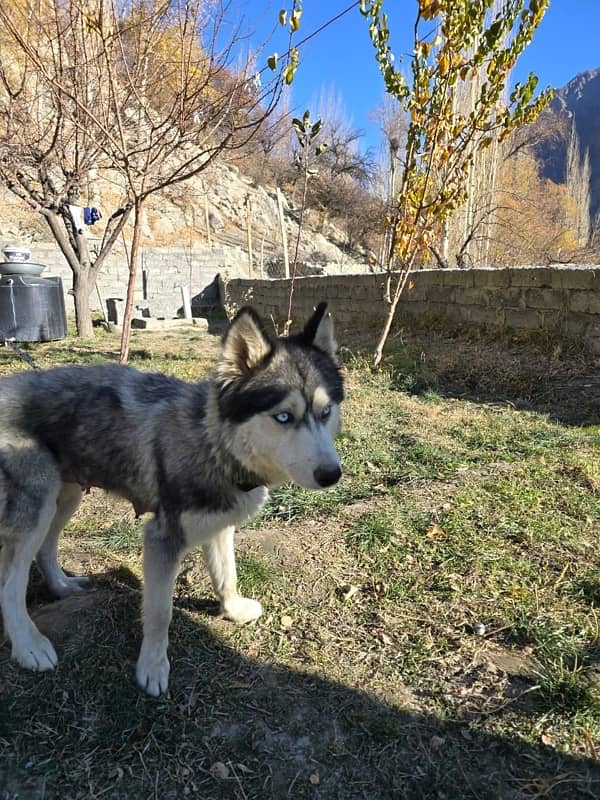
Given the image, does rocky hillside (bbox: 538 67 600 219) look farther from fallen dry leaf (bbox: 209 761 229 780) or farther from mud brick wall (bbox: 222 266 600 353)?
fallen dry leaf (bbox: 209 761 229 780)

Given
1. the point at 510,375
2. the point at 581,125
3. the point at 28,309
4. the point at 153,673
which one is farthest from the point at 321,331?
the point at 581,125

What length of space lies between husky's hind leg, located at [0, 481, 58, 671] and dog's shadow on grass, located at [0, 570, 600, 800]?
2.8 inches

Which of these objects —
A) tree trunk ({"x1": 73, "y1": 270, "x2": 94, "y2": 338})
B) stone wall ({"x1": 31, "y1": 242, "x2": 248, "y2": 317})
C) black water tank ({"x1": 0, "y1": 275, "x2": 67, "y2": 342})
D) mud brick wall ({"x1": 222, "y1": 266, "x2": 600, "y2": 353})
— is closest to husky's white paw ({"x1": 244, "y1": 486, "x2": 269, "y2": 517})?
mud brick wall ({"x1": 222, "y1": 266, "x2": 600, "y2": 353})

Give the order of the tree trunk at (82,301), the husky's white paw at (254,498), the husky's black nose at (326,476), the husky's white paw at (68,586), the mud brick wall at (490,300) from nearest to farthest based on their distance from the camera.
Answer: the husky's black nose at (326,476), the husky's white paw at (254,498), the husky's white paw at (68,586), the mud brick wall at (490,300), the tree trunk at (82,301)

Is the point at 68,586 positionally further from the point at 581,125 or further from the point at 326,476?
the point at 581,125

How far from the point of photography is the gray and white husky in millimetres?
2182

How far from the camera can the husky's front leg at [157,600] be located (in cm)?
216

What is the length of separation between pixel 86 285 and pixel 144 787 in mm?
11369

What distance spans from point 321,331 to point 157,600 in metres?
1.43

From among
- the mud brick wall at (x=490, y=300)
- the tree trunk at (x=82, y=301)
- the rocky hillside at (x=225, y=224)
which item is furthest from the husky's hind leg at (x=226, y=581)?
the rocky hillside at (x=225, y=224)

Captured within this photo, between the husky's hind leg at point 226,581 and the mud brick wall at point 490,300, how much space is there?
19.7ft

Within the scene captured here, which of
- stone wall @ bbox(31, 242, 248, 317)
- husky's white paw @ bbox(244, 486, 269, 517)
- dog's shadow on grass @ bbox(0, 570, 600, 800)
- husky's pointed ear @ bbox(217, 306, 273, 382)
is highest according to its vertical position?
stone wall @ bbox(31, 242, 248, 317)

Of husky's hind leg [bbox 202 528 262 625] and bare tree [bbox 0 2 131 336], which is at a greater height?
bare tree [bbox 0 2 131 336]

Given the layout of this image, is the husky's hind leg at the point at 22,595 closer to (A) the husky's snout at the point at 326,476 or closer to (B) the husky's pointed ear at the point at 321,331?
(A) the husky's snout at the point at 326,476
